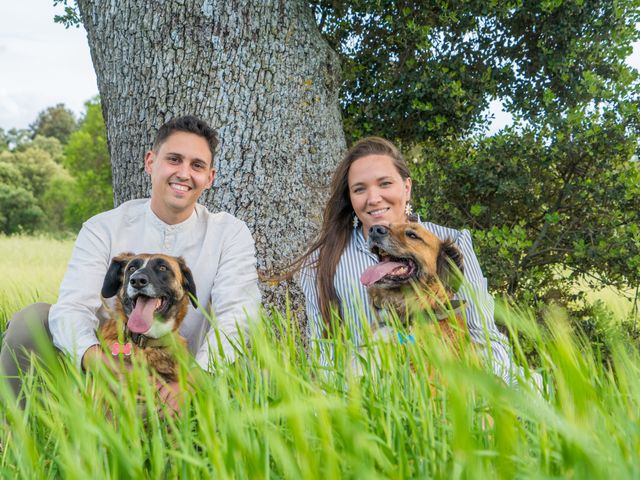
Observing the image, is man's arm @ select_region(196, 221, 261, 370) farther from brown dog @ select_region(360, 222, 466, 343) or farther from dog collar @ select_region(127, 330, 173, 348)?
brown dog @ select_region(360, 222, 466, 343)

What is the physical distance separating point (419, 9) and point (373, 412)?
540 centimetres

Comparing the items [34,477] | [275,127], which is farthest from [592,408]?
[275,127]

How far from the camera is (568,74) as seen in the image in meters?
6.36

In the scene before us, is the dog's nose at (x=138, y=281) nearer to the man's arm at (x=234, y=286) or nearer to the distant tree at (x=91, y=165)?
the man's arm at (x=234, y=286)

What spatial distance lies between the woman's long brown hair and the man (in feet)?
1.54

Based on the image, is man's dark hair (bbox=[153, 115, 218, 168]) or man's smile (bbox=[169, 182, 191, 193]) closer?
man's smile (bbox=[169, 182, 191, 193])

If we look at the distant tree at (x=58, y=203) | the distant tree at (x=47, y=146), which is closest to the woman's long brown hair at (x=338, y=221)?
the distant tree at (x=58, y=203)

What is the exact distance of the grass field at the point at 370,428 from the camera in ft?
4.01

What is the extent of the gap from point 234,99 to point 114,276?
2277 millimetres

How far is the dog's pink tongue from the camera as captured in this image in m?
3.38

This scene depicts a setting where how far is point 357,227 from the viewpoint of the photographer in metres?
4.04

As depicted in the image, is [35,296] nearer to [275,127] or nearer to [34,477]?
[275,127]

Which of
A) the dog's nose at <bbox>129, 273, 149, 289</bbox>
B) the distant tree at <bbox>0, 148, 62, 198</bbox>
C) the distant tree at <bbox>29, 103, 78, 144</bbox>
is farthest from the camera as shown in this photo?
the distant tree at <bbox>29, 103, 78, 144</bbox>

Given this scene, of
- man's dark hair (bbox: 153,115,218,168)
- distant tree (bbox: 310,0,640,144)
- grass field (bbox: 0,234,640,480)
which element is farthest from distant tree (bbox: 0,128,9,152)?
grass field (bbox: 0,234,640,480)
